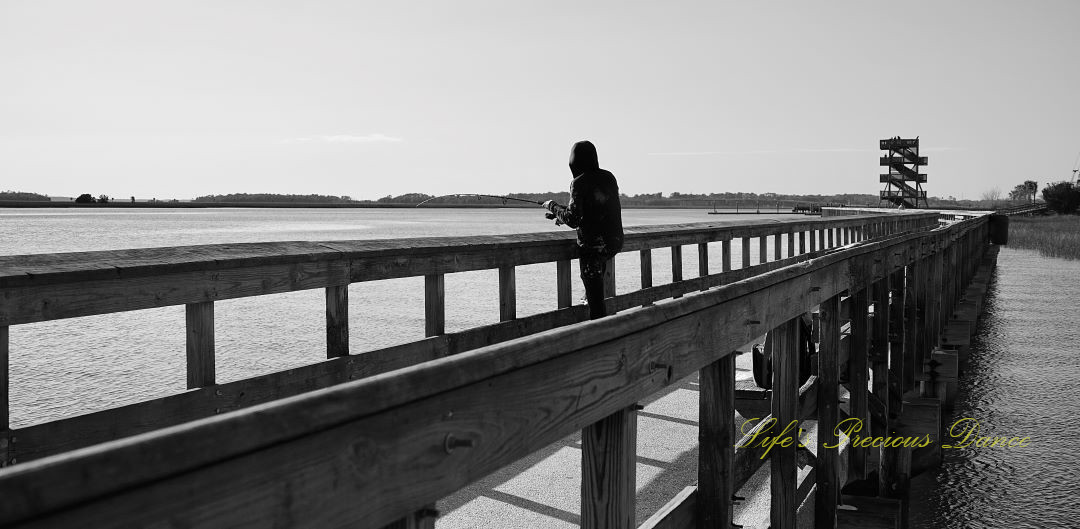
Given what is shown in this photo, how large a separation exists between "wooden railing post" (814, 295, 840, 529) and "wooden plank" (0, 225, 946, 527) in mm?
2648

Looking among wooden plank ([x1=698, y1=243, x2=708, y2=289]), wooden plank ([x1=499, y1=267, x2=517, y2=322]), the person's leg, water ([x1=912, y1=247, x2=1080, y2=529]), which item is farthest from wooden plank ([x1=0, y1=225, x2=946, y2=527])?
wooden plank ([x1=698, y1=243, x2=708, y2=289])

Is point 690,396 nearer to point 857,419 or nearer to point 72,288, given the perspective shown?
point 857,419

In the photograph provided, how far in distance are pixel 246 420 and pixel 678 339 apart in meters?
1.54

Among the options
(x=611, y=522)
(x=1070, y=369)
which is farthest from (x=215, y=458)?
(x=1070, y=369)

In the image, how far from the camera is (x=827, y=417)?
4.73m

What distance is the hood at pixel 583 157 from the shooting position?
7.07 m

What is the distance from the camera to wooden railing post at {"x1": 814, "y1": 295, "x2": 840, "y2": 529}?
15.3ft

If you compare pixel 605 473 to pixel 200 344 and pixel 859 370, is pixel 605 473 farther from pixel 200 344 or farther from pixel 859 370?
pixel 859 370

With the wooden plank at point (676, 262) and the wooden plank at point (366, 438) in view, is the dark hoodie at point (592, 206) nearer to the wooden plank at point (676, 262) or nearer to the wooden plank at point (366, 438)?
the wooden plank at point (676, 262)

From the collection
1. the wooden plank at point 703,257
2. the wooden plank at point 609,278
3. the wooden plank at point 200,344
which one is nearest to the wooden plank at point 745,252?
the wooden plank at point 703,257

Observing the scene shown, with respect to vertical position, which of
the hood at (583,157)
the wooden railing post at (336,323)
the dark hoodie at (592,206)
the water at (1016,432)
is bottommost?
the water at (1016,432)

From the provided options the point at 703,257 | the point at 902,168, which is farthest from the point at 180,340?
the point at 902,168

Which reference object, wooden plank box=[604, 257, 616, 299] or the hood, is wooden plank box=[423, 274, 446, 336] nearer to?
wooden plank box=[604, 257, 616, 299]

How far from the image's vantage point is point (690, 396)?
25.4ft
